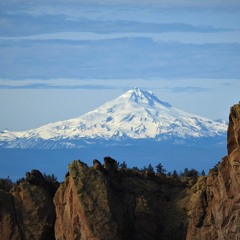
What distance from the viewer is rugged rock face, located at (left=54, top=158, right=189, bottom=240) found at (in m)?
80.2

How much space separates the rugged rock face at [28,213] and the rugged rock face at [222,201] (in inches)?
506

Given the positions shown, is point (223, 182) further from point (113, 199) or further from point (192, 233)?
point (113, 199)

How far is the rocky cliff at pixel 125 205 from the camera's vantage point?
76000 millimetres

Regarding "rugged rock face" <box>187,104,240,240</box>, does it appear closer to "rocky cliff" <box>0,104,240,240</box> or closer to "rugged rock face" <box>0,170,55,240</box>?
"rocky cliff" <box>0,104,240,240</box>

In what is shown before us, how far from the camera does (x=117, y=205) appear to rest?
275 ft

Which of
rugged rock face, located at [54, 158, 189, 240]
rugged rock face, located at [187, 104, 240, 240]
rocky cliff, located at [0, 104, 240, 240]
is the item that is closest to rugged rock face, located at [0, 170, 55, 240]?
rocky cliff, located at [0, 104, 240, 240]

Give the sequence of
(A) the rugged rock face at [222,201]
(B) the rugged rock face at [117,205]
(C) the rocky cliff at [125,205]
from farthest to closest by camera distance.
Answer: (B) the rugged rock face at [117,205] → (C) the rocky cliff at [125,205] → (A) the rugged rock face at [222,201]

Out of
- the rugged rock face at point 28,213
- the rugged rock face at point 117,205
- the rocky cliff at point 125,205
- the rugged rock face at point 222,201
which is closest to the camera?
the rugged rock face at point 222,201

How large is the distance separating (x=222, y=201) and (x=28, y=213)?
58.6 feet

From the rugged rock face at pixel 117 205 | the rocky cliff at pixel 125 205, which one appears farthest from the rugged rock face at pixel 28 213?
the rugged rock face at pixel 117 205

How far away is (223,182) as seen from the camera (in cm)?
7612

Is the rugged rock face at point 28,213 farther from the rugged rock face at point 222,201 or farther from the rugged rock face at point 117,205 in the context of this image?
the rugged rock face at point 222,201

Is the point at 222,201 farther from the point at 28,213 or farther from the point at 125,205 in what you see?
the point at 28,213

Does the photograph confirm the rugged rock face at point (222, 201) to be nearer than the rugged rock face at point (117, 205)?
Yes
